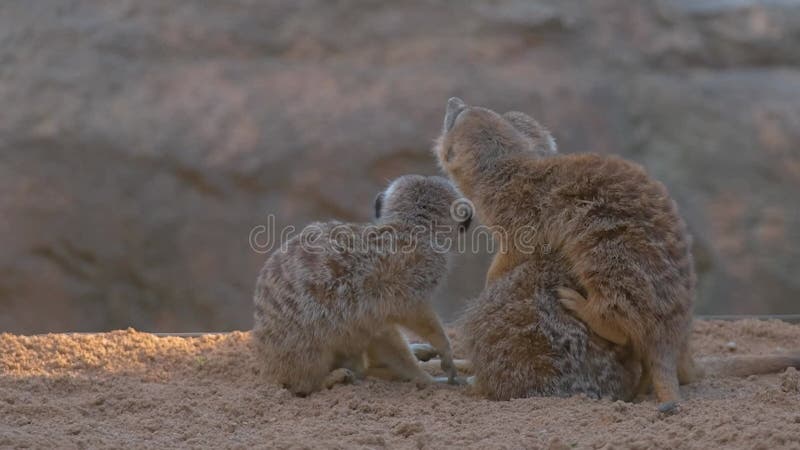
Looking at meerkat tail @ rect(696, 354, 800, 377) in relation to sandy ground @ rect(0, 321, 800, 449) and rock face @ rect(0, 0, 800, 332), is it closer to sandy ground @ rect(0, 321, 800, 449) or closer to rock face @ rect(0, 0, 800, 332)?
sandy ground @ rect(0, 321, 800, 449)

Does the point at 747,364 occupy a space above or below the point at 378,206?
below

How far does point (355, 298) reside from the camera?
3318 millimetres

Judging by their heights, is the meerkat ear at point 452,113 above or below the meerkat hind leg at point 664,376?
above

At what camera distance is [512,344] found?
312 centimetres

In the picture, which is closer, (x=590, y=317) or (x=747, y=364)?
(x=590, y=317)

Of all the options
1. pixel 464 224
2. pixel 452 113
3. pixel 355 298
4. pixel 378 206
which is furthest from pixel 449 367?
pixel 452 113

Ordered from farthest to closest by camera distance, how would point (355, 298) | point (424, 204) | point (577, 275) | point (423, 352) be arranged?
point (423, 352), point (424, 204), point (355, 298), point (577, 275)

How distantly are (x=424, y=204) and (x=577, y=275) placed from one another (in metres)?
0.73

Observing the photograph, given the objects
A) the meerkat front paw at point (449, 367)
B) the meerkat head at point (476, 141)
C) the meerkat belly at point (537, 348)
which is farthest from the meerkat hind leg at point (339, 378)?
the meerkat head at point (476, 141)

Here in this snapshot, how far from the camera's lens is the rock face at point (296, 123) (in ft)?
19.4

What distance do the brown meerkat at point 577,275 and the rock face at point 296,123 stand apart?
8.57ft

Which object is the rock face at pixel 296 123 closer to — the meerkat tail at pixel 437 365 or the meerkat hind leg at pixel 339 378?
the meerkat tail at pixel 437 365

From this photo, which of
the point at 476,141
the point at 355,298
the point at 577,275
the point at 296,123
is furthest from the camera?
the point at 296,123

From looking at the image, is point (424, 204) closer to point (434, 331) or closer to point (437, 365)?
point (434, 331)
